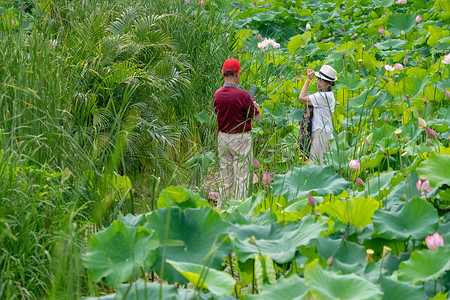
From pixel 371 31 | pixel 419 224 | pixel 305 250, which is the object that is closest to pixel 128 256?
pixel 305 250

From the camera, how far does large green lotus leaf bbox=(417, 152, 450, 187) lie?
217 centimetres

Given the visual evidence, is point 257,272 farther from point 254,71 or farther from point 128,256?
point 254,71

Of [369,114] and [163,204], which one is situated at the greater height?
[163,204]

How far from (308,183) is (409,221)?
67cm

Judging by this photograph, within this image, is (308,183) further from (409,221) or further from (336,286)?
(336,286)

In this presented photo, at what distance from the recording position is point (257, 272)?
5.80 feet

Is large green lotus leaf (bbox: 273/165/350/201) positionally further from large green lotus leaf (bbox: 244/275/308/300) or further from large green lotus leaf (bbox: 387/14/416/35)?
large green lotus leaf (bbox: 387/14/416/35)

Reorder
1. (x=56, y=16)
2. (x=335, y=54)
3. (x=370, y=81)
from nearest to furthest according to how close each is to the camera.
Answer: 1. (x=370, y=81)
2. (x=56, y=16)
3. (x=335, y=54)

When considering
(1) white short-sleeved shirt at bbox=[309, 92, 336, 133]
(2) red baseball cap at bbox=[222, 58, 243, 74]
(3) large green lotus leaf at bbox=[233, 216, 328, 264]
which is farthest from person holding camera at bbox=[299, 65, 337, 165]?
(3) large green lotus leaf at bbox=[233, 216, 328, 264]

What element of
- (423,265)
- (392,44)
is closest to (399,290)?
(423,265)

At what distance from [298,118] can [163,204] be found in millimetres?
3009

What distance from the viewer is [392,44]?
6.48 meters

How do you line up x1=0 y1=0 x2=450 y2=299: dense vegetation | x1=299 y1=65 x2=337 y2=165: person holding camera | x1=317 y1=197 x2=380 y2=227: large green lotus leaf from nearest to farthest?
x1=0 y1=0 x2=450 y2=299: dense vegetation → x1=317 y1=197 x2=380 y2=227: large green lotus leaf → x1=299 y1=65 x2=337 y2=165: person holding camera

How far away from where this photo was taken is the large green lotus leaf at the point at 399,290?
1.57 metres
